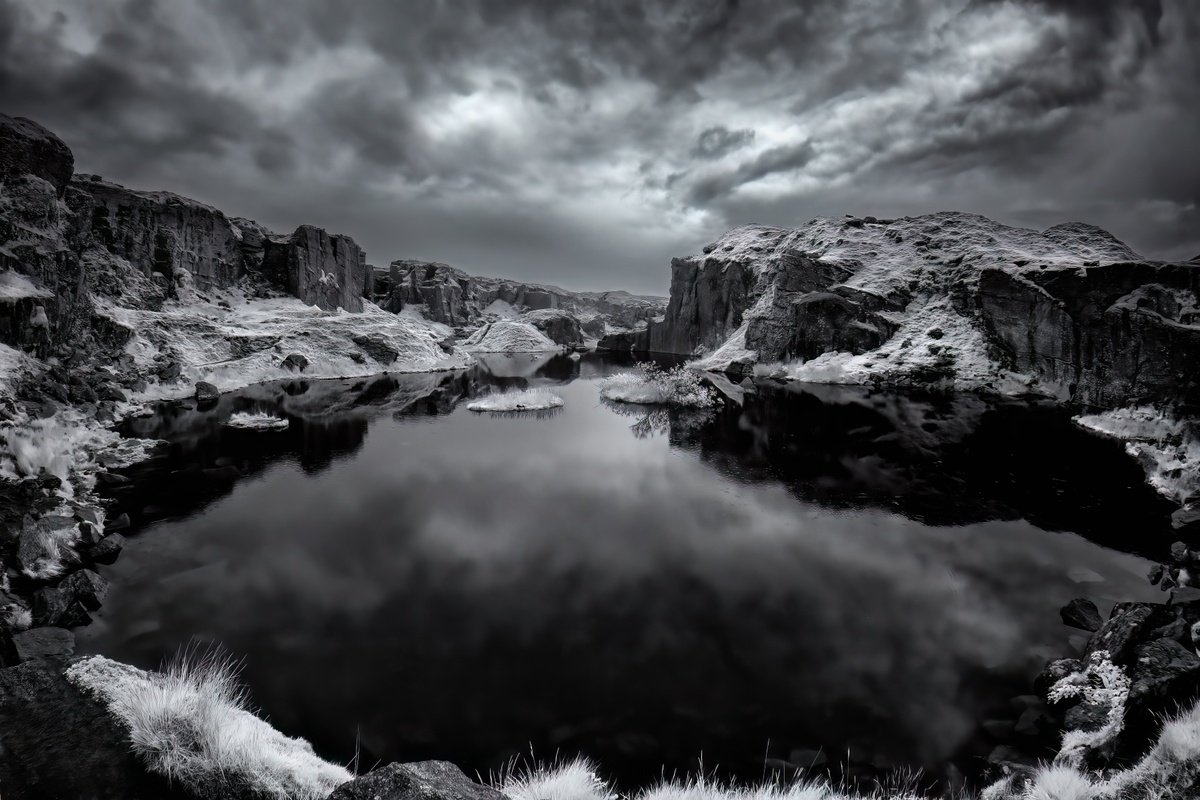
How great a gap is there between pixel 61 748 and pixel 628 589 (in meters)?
8.86

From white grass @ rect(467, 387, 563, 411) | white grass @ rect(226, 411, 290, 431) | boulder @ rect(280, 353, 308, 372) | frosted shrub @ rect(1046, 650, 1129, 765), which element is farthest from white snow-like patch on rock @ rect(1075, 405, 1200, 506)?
boulder @ rect(280, 353, 308, 372)

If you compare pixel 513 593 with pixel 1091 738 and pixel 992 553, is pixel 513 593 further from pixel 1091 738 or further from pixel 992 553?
pixel 992 553

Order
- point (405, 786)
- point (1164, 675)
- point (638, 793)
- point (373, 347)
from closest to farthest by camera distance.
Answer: point (405, 786), point (638, 793), point (1164, 675), point (373, 347)

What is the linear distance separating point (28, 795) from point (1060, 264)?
64.9 metres

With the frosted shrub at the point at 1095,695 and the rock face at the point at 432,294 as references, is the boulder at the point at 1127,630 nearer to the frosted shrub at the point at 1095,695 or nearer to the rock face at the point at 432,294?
the frosted shrub at the point at 1095,695

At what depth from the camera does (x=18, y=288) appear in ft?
82.4

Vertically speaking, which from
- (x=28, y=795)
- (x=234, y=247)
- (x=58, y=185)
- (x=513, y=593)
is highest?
(x=234, y=247)

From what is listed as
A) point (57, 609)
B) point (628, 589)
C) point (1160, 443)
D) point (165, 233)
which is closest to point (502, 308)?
point (165, 233)

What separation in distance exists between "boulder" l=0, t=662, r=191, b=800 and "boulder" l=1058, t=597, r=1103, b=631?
1475cm

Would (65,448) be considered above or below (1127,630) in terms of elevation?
above

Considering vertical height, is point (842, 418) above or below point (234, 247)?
below

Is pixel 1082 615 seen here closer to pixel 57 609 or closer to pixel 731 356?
pixel 57 609

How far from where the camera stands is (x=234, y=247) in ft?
219

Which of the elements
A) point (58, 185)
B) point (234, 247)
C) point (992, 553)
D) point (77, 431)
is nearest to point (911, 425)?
point (992, 553)
